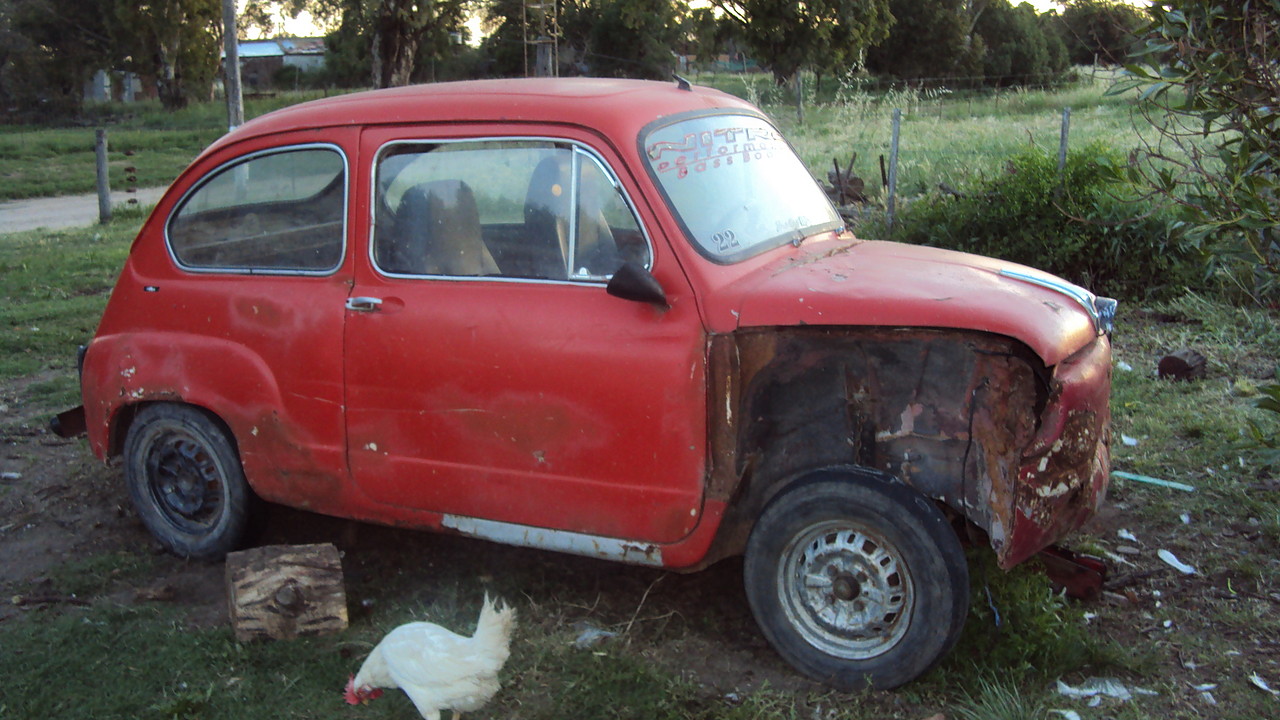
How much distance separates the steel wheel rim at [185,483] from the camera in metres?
4.56

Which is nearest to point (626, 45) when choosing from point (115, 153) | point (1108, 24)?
point (115, 153)

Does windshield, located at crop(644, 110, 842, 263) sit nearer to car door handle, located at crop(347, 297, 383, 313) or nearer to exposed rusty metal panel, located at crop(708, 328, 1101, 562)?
exposed rusty metal panel, located at crop(708, 328, 1101, 562)

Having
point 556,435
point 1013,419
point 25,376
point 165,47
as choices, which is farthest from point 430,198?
point 165,47

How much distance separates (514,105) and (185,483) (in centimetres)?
221

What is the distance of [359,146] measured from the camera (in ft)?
13.4

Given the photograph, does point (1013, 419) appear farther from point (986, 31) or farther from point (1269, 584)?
point (986, 31)

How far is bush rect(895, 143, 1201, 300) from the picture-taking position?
8.10 m

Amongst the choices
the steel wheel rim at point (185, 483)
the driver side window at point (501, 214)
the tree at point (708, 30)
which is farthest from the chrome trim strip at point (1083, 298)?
the tree at point (708, 30)

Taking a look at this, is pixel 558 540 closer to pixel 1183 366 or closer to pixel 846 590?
pixel 846 590

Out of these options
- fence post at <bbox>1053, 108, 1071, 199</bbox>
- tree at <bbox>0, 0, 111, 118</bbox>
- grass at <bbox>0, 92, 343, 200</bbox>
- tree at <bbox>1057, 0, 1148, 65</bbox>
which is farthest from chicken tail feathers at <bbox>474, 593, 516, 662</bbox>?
tree at <bbox>0, 0, 111, 118</bbox>

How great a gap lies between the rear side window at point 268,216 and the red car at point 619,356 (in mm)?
12

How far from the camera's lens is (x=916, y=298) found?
131 inches

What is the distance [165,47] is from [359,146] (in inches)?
1748

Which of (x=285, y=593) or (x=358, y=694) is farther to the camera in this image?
(x=285, y=593)
